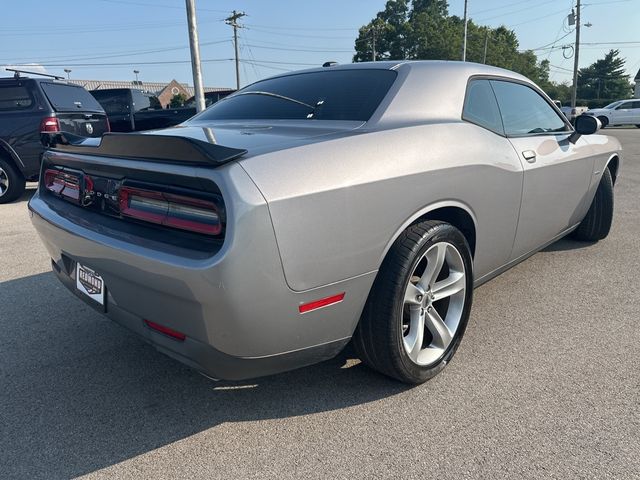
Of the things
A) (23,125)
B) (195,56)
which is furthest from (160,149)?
(195,56)

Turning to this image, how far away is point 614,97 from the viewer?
2766 inches

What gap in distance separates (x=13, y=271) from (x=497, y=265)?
3767mm

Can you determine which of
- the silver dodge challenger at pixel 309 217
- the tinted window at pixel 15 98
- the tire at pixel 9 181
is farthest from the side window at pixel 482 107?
the tire at pixel 9 181

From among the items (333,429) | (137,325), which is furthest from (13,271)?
(333,429)

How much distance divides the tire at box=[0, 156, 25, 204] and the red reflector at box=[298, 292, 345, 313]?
701 cm

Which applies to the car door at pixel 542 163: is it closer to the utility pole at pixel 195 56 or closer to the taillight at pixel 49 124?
the taillight at pixel 49 124

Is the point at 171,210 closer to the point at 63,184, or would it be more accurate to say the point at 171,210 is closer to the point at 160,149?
the point at 160,149

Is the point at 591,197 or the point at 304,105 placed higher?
the point at 304,105

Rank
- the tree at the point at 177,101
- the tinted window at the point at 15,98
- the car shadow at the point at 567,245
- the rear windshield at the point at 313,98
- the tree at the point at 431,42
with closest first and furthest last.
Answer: the rear windshield at the point at 313,98 → the car shadow at the point at 567,245 → the tinted window at the point at 15,98 → the tree at the point at 177,101 → the tree at the point at 431,42

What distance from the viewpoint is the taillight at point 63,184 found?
2359 millimetres

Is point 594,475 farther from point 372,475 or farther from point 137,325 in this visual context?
point 137,325

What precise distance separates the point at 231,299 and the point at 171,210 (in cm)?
46

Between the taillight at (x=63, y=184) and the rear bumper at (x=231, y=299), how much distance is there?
1.10ft

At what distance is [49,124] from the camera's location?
7023 millimetres
